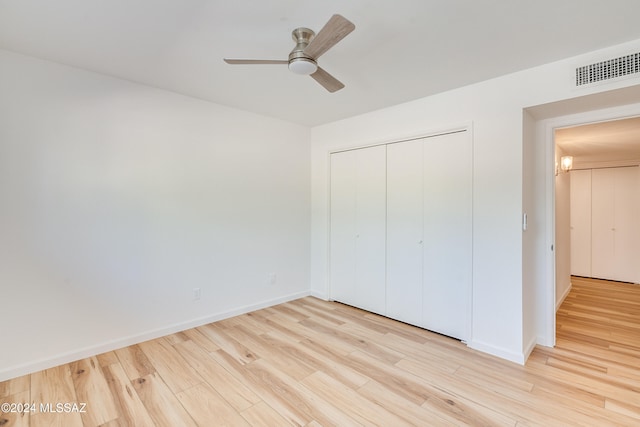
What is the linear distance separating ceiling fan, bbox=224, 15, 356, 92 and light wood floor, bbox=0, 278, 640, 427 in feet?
7.13

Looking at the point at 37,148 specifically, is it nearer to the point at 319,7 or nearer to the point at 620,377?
the point at 319,7

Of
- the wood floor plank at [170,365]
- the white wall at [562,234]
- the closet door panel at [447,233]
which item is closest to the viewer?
the wood floor plank at [170,365]

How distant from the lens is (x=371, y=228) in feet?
11.7

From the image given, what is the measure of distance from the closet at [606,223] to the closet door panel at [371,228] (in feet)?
15.1

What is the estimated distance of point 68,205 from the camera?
95.1 inches

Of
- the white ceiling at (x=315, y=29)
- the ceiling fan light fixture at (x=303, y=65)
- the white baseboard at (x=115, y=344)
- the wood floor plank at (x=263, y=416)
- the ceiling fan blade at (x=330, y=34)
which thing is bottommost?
the wood floor plank at (x=263, y=416)

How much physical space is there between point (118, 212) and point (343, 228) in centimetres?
248

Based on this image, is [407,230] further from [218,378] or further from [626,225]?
[626,225]

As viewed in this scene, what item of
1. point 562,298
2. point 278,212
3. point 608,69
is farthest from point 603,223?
point 278,212

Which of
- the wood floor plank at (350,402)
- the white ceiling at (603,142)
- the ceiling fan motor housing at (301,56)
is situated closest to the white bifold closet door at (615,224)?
the white ceiling at (603,142)

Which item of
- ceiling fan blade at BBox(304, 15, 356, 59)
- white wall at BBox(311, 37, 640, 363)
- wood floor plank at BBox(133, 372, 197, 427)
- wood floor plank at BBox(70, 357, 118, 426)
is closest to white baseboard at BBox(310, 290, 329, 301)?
white wall at BBox(311, 37, 640, 363)

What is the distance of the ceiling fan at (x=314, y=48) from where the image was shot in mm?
1468

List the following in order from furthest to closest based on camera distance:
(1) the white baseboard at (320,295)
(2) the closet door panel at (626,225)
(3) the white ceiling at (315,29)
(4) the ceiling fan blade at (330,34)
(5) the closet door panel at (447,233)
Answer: (2) the closet door panel at (626,225) < (1) the white baseboard at (320,295) < (5) the closet door panel at (447,233) < (3) the white ceiling at (315,29) < (4) the ceiling fan blade at (330,34)

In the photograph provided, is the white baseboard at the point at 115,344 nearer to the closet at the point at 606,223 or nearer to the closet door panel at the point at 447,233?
the closet door panel at the point at 447,233
